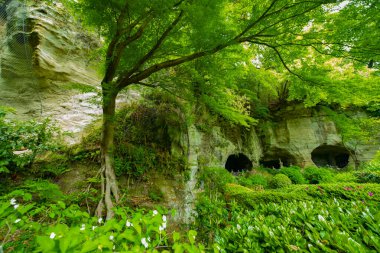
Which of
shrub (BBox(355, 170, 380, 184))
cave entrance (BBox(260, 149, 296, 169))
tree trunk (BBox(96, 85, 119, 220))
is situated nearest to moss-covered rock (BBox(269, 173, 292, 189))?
shrub (BBox(355, 170, 380, 184))

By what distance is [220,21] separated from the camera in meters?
2.98

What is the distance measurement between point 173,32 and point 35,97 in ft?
20.2

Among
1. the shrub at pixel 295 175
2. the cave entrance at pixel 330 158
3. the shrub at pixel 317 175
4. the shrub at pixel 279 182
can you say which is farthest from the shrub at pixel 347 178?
the cave entrance at pixel 330 158

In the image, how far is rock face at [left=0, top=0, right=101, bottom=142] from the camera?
6324 mm

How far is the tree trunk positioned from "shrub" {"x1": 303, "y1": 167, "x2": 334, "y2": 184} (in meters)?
10.5

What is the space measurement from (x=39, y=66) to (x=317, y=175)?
13799 millimetres

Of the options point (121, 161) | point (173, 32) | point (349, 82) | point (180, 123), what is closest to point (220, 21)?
point (173, 32)

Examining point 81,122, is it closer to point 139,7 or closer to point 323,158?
point 139,7

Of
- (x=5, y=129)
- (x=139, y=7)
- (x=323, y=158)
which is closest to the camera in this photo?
(x=139, y=7)

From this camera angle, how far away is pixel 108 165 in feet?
13.9

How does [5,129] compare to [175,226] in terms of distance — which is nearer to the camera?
[5,129]

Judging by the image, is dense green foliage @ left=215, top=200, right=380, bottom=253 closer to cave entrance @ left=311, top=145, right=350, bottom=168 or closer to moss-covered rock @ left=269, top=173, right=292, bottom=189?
moss-covered rock @ left=269, top=173, right=292, bottom=189

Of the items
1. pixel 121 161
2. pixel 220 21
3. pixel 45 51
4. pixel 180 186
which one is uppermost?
pixel 45 51

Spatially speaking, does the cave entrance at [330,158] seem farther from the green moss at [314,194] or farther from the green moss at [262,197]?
the green moss at [262,197]
